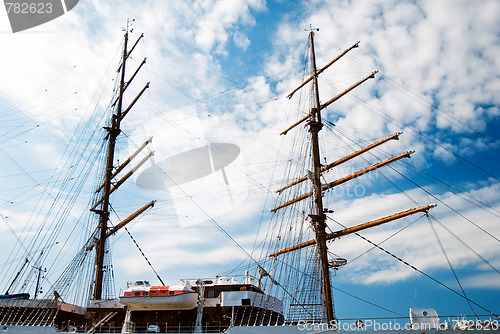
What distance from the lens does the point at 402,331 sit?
2073 cm

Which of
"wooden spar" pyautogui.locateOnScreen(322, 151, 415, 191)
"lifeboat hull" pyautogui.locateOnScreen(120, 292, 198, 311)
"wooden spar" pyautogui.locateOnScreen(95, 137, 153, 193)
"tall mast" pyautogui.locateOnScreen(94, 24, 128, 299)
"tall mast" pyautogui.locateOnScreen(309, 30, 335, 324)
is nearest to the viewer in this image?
"lifeboat hull" pyautogui.locateOnScreen(120, 292, 198, 311)

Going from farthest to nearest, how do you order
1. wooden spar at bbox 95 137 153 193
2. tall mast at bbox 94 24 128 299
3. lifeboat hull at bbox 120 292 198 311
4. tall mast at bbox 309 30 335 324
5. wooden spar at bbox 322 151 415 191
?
1. wooden spar at bbox 95 137 153 193
2. tall mast at bbox 94 24 128 299
3. wooden spar at bbox 322 151 415 191
4. tall mast at bbox 309 30 335 324
5. lifeboat hull at bbox 120 292 198 311

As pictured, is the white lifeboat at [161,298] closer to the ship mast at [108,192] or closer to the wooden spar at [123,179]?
the ship mast at [108,192]

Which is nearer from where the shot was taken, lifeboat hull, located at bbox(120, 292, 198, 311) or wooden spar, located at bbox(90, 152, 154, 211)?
lifeboat hull, located at bbox(120, 292, 198, 311)

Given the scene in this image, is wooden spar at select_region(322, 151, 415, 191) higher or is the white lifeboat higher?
wooden spar at select_region(322, 151, 415, 191)

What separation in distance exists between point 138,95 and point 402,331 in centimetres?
3074

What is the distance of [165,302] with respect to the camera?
25922 millimetres

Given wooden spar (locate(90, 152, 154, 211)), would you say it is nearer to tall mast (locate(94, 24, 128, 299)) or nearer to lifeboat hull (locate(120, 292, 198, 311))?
tall mast (locate(94, 24, 128, 299))

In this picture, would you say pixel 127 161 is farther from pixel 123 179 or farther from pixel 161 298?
pixel 161 298

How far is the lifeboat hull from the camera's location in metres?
25.8

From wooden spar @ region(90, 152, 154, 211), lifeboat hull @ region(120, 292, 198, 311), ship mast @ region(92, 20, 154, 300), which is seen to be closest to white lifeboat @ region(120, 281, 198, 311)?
lifeboat hull @ region(120, 292, 198, 311)

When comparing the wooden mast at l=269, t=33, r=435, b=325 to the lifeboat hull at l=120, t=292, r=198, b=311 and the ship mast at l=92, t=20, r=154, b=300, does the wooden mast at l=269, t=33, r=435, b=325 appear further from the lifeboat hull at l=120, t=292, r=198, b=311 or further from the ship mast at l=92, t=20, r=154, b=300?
the ship mast at l=92, t=20, r=154, b=300

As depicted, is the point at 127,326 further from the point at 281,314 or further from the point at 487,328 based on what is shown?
the point at 487,328

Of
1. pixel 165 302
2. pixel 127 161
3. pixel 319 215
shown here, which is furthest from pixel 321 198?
pixel 127 161
